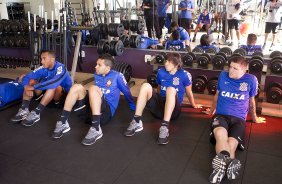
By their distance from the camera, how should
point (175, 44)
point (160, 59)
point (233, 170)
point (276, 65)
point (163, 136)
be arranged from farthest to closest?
point (175, 44) < point (160, 59) < point (276, 65) < point (163, 136) < point (233, 170)

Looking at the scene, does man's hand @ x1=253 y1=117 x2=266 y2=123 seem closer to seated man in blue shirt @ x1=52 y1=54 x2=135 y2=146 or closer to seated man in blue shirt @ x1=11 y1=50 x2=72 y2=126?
seated man in blue shirt @ x1=52 y1=54 x2=135 y2=146

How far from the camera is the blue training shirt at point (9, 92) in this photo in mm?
2869

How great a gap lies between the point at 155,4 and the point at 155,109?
10.4 ft

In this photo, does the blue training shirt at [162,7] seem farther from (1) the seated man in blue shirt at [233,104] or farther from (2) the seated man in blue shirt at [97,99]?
(1) the seated man in blue shirt at [233,104]

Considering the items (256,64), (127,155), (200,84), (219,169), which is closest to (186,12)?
(200,84)

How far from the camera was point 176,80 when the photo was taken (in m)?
2.39

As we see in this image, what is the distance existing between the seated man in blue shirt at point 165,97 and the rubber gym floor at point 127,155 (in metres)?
0.09

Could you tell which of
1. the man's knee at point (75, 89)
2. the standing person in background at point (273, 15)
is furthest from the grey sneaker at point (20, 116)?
the standing person in background at point (273, 15)

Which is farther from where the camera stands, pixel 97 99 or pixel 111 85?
pixel 111 85

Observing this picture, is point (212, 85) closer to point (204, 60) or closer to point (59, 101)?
point (204, 60)

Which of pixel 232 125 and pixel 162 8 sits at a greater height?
pixel 162 8

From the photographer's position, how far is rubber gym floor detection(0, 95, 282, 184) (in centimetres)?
170

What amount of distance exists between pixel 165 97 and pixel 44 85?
1.11 metres

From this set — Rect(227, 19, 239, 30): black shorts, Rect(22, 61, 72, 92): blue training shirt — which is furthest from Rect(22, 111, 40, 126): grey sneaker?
Rect(227, 19, 239, 30): black shorts
